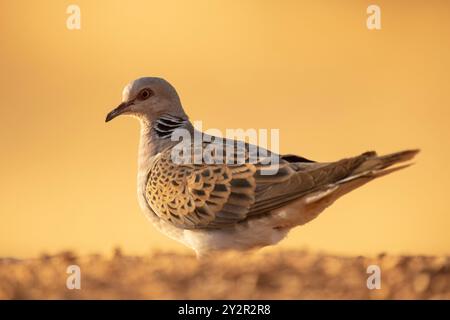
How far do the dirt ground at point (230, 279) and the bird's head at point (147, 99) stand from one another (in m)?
1.83

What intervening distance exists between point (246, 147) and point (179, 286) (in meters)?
1.90

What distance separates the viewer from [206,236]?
5.47 metres

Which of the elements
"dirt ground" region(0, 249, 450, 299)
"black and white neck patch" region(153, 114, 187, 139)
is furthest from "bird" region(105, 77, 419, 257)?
"dirt ground" region(0, 249, 450, 299)

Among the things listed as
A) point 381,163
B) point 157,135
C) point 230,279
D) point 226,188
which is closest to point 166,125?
point 157,135

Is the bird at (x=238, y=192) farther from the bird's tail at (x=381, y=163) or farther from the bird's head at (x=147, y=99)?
the bird's head at (x=147, y=99)

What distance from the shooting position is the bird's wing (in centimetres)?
518

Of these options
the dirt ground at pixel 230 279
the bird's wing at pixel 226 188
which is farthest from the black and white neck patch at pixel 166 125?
the dirt ground at pixel 230 279

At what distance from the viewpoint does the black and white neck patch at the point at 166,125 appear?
622 cm

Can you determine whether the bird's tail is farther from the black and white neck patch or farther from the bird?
the black and white neck patch

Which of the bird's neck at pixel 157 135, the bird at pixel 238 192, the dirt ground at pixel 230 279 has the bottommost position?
the dirt ground at pixel 230 279

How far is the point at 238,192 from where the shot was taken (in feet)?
17.7

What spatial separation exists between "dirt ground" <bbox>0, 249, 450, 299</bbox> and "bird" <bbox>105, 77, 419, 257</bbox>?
1.84ft

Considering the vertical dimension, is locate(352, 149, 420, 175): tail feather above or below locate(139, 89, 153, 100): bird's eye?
below

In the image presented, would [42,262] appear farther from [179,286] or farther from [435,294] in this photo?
[435,294]
